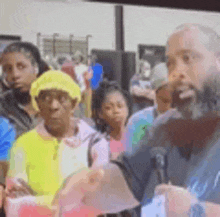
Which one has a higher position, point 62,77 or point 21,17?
point 21,17

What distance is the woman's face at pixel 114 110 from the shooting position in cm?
162

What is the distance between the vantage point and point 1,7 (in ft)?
5.19

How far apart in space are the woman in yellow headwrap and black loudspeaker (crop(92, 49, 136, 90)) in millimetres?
164

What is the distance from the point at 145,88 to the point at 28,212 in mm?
702

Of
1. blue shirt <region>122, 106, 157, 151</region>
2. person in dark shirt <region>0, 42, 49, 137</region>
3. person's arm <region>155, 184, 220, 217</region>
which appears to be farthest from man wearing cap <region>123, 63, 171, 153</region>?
person in dark shirt <region>0, 42, 49, 137</region>

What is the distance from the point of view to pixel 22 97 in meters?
1.54

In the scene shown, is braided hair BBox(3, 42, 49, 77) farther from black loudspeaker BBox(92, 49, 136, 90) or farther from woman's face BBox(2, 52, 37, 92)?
black loudspeaker BBox(92, 49, 136, 90)

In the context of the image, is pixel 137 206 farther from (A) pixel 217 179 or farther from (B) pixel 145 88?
(B) pixel 145 88

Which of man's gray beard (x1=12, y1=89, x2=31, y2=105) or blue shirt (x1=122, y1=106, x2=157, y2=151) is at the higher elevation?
man's gray beard (x1=12, y1=89, x2=31, y2=105)

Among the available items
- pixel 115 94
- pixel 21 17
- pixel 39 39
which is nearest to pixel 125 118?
pixel 115 94

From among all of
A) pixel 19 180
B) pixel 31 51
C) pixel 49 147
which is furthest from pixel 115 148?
pixel 31 51

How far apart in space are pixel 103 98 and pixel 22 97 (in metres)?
0.33

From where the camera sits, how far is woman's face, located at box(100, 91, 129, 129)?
5.32 ft

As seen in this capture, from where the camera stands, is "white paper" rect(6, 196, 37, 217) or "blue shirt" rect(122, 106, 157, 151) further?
"blue shirt" rect(122, 106, 157, 151)
